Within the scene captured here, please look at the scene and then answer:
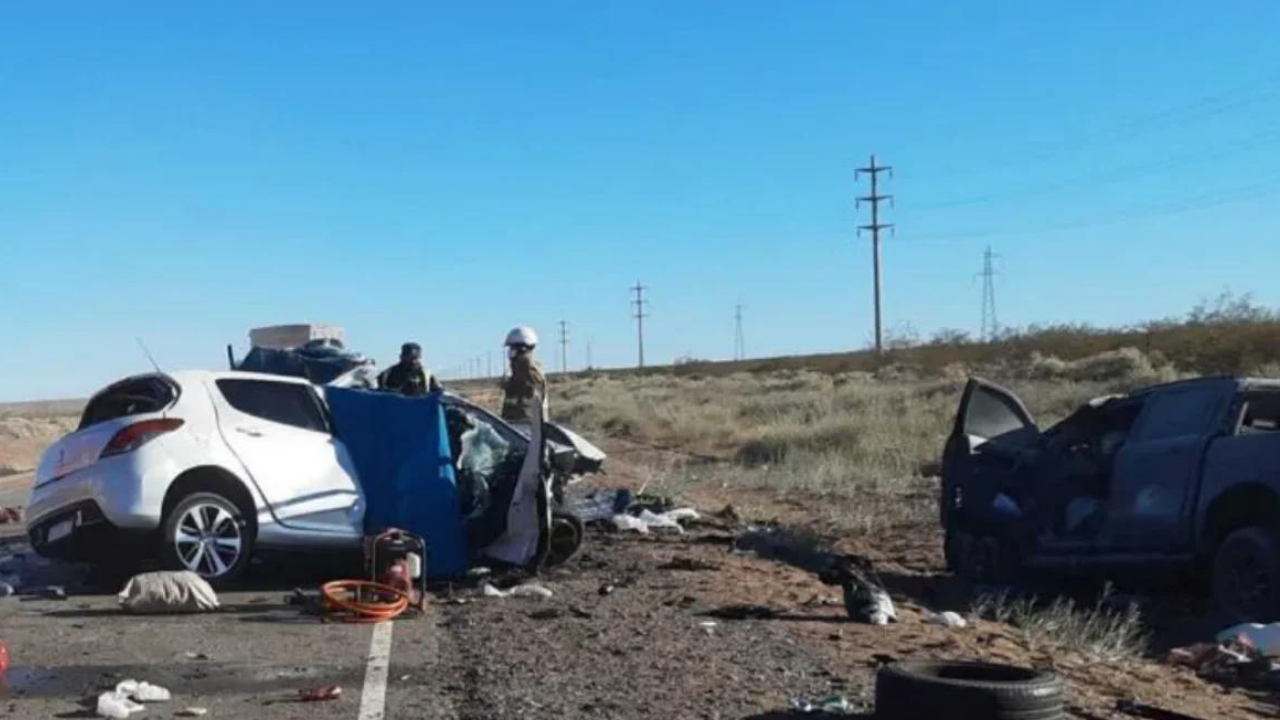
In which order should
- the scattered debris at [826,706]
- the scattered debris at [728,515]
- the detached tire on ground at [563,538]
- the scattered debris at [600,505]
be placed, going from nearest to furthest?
the scattered debris at [826,706]
the detached tire on ground at [563,538]
the scattered debris at [600,505]
the scattered debris at [728,515]

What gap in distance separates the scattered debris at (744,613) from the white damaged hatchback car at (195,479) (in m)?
2.98

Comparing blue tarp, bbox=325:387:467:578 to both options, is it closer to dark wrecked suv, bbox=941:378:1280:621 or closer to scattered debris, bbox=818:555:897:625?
scattered debris, bbox=818:555:897:625

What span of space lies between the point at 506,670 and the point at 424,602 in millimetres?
2546

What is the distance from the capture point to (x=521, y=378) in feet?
51.8

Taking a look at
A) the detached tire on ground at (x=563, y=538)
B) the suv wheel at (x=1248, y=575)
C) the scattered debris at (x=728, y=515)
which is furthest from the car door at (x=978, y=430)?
the scattered debris at (x=728, y=515)

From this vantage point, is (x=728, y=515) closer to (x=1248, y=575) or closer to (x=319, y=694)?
(x=1248, y=575)

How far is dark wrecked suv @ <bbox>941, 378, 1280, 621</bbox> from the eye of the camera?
11.1 metres

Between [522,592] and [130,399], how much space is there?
130 inches

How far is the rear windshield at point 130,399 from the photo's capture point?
1200cm

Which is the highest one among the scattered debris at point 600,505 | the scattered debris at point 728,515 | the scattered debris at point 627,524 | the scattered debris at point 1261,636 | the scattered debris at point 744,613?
the scattered debris at point 600,505

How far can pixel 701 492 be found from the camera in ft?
79.4

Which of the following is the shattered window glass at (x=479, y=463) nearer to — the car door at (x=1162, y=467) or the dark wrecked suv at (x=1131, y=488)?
the dark wrecked suv at (x=1131, y=488)

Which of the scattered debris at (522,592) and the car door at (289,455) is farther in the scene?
the car door at (289,455)

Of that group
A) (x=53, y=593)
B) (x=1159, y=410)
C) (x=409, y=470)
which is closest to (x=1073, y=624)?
(x=1159, y=410)
